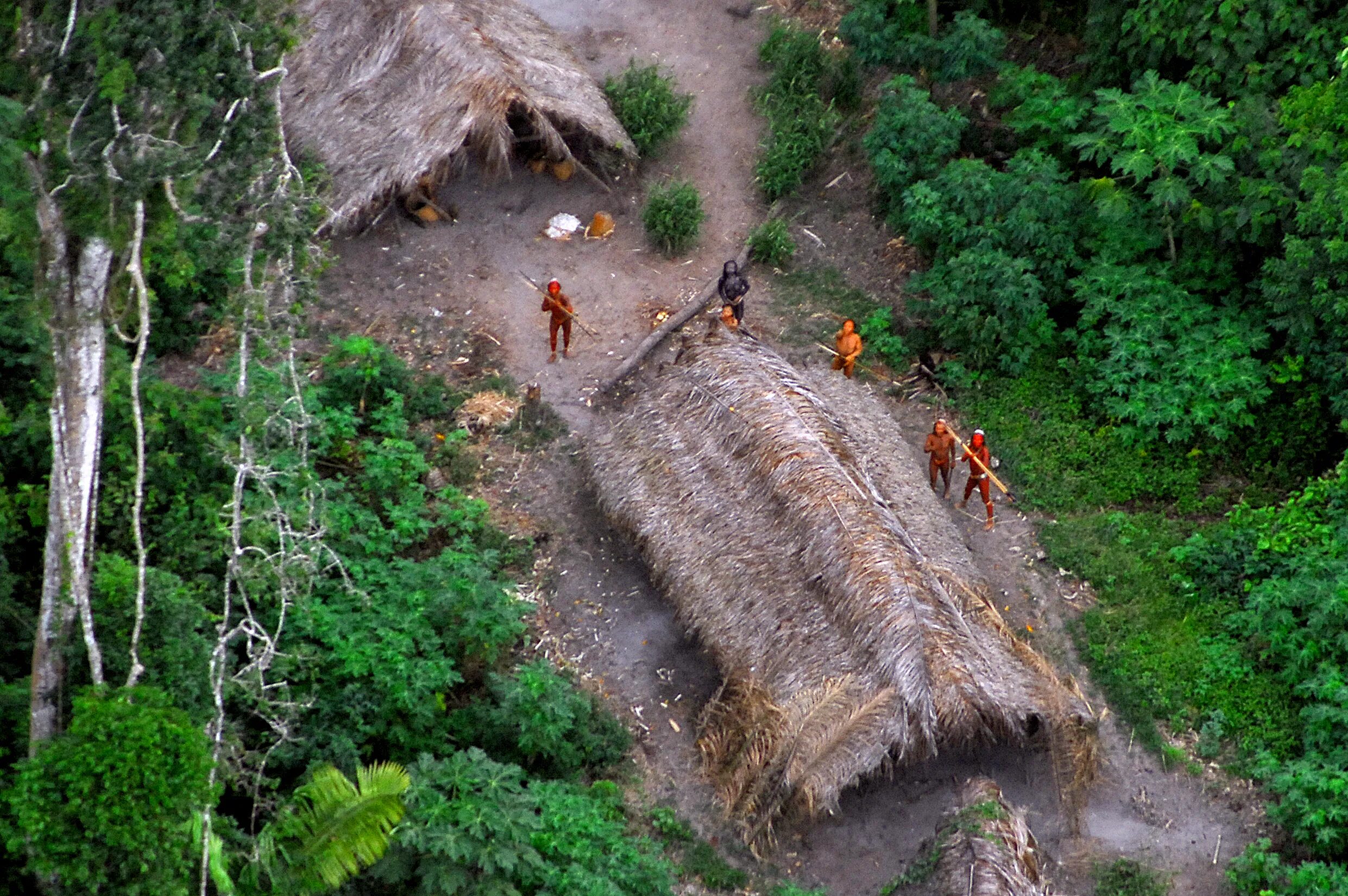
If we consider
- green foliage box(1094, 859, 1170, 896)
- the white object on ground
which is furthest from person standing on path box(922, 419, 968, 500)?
the white object on ground

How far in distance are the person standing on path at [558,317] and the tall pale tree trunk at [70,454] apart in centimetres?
637

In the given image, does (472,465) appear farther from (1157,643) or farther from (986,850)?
(1157,643)

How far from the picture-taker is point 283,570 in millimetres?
9766

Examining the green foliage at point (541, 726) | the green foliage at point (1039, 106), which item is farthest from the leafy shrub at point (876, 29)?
the green foliage at point (541, 726)

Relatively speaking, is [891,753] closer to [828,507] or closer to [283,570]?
[828,507]

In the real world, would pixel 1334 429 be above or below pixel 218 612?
above

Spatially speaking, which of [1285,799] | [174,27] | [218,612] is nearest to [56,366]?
[174,27]

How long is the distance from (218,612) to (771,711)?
13.7 feet

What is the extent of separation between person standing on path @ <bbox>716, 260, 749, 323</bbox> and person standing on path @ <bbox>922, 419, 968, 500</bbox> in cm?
246

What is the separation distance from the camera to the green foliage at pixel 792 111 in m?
16.9

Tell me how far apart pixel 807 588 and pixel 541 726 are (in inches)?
90.2

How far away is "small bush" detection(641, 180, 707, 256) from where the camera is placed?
1616cm

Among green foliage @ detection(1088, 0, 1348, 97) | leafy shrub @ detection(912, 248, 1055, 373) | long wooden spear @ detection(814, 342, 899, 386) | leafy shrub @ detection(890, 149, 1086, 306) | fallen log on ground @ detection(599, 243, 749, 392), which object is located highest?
green foliage @ detection(1088, 0, 1348, 97)

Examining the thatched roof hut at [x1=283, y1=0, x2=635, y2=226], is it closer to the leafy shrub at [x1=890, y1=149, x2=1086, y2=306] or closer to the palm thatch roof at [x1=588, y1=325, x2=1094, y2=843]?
the leafy shrub at [x1=890, y1=149, x2=1086, y2=306]
